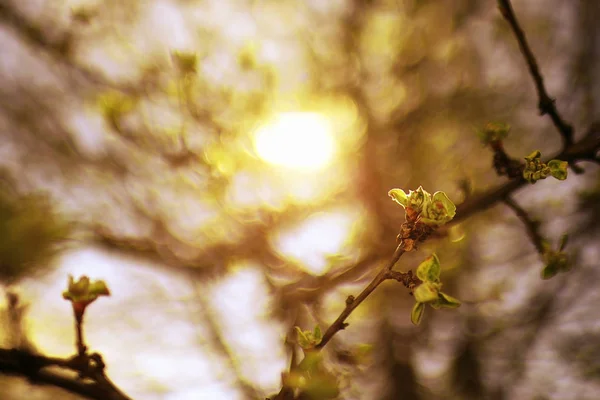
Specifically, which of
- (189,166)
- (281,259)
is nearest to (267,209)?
(281,259)

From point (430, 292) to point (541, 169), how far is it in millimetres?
605

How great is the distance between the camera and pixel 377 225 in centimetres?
359

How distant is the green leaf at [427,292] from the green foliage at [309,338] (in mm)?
304

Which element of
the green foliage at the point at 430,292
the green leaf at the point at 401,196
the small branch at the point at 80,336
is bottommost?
the green foliage at the point at 430,292

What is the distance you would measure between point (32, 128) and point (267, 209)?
2254 millimetres

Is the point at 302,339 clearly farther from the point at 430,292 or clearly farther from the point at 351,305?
the point at 430,292

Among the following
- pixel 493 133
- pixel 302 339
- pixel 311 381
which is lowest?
pixel 311 381

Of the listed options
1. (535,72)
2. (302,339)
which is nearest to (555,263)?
(535,72)

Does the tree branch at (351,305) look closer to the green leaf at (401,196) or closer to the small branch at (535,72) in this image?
the green leaf at (401,196)

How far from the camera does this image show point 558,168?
4.19ft

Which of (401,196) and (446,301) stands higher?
(401,196)

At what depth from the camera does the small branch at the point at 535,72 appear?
4.42 ft

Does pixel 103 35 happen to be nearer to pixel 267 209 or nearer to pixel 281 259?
pixel 267 209

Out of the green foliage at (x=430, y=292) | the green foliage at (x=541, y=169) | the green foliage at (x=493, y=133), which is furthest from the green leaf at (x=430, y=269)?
the green foliage at (x=493, y=133)
